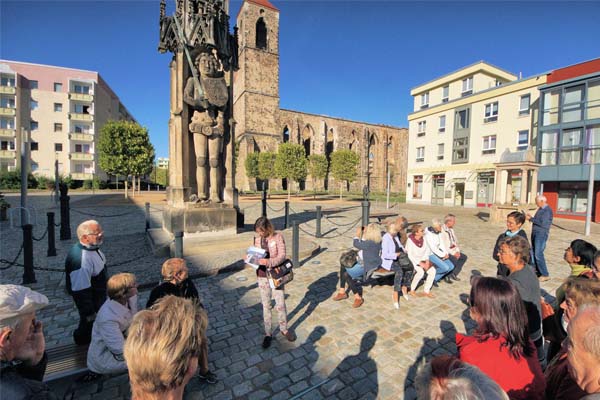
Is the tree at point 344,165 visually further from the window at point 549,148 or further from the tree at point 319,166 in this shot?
the window at point 549,148

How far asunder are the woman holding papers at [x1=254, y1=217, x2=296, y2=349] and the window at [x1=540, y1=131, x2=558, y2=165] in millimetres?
22735

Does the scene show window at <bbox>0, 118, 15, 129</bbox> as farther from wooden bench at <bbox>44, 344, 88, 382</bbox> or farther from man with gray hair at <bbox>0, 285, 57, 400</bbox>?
man with gray hair at <bbox>0, 285, 57, 400</bbox>

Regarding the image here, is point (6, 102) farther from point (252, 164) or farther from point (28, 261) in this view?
point (28, 261)

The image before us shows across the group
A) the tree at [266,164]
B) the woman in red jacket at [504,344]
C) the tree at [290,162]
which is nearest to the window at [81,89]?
the tree at [266,164]

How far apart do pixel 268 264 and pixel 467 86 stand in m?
31.5

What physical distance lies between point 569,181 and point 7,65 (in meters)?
68.2

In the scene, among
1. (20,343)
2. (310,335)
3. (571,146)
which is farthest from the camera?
(571,146)

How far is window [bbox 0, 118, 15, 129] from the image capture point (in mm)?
41281

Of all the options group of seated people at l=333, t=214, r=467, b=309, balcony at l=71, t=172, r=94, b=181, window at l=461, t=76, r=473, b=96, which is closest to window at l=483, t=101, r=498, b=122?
window at l=461, t=76, r=473, b=96

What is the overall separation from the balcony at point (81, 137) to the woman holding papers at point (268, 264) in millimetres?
53815

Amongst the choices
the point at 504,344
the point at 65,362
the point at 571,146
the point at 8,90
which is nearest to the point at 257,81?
the point at 571,146

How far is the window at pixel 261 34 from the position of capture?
41219 mm

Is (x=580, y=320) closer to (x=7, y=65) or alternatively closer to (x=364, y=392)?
(x=364, y=392)

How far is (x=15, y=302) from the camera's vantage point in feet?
4.24
